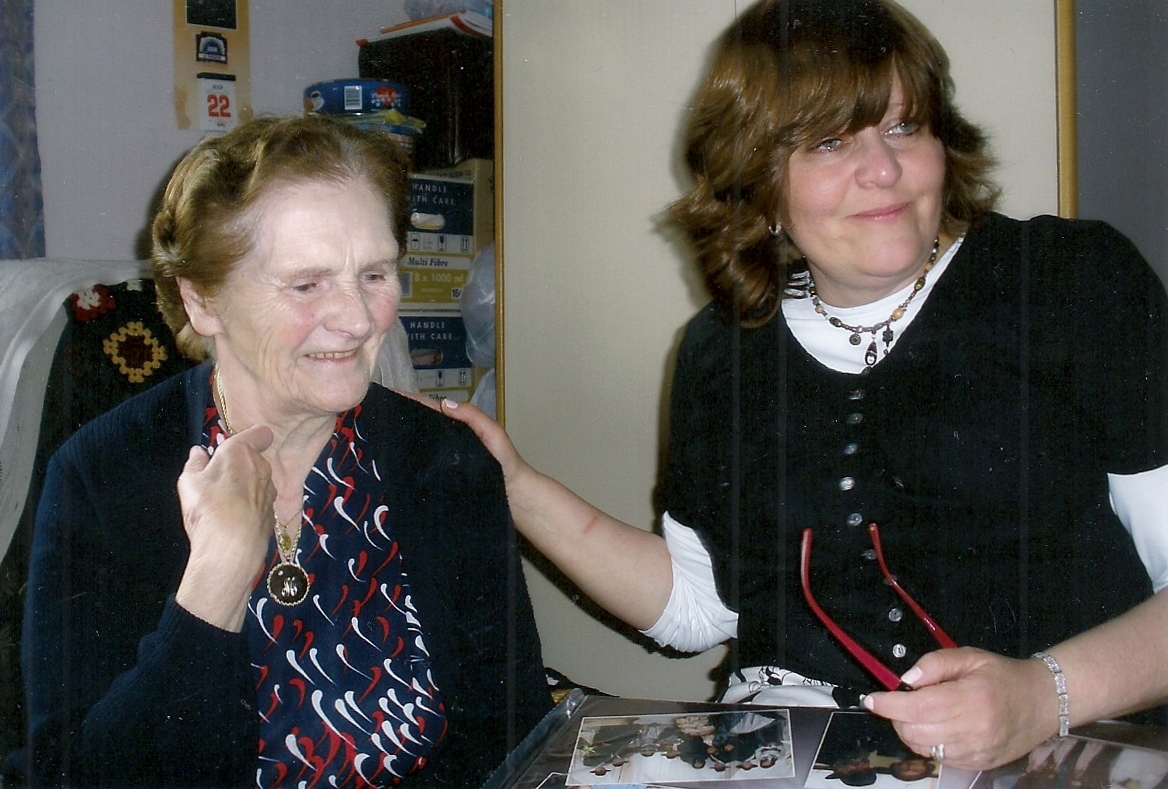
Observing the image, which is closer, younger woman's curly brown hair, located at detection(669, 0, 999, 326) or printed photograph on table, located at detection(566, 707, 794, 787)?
printed photograph on table, located at detection(566, 707, 794, 787)

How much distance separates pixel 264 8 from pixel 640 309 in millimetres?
465

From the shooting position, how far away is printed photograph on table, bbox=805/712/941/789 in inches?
23.3

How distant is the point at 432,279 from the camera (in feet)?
2.56

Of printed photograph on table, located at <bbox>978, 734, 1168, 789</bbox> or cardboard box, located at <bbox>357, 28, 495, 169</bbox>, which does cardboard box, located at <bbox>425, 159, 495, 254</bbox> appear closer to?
cardboard box, located at <bbox>357, 28, 495, 169</bbox>

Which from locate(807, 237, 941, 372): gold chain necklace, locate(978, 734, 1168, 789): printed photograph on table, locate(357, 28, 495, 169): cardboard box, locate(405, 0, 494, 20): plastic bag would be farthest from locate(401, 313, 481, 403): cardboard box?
locate(978, 734, 1168, 789): printed photograph on table

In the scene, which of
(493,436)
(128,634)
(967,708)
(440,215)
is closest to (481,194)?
(440,215)

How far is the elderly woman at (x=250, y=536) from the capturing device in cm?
62

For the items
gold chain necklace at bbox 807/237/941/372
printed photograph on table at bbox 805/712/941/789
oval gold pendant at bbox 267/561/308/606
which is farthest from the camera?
gold chain necklace at bbox 807/237/941/372

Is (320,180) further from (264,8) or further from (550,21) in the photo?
(550,21)

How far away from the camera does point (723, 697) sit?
92 cm

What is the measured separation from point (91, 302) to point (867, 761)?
1.92ft

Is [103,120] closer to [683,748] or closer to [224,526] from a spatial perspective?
[224,526]

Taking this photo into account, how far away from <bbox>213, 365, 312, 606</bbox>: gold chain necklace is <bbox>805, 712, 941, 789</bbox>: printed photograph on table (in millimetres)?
387

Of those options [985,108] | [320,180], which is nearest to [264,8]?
[320,180]
